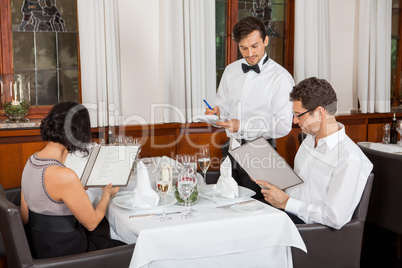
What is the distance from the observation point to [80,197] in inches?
76.5

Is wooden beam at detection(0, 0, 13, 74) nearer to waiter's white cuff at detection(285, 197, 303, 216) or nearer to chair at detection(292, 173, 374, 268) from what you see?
waiter's white cuff at detection(285, 197, 303, 216)

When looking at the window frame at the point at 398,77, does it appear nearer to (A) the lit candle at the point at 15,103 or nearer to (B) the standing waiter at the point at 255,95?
(B) the standing waiter at the point at 255,95

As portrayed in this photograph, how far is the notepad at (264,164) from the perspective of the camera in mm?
2203

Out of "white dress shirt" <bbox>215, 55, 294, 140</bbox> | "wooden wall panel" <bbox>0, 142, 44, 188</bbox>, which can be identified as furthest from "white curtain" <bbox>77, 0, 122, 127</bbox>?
"white dress shirt" <bbox>215, 55, 294, 140</bbox>

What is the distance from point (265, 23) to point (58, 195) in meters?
3.62

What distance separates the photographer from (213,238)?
1937 mm

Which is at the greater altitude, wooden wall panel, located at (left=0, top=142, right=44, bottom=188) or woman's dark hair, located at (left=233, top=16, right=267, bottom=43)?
woman's dark hair, located at (left=233, top=16, right=267, bottom=43)

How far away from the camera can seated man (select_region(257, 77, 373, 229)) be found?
2.13m

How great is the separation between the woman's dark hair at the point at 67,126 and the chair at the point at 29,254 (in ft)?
1.15

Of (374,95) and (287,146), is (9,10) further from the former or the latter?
(374,95)

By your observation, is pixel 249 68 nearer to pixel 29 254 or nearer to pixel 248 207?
pixel 248 207

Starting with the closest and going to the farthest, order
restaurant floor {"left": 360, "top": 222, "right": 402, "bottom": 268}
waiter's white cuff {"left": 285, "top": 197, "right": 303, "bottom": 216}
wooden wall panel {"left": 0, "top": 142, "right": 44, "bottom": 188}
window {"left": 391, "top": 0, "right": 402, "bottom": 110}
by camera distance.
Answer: waiter's white cuff {"left": 285, "top": 197, "right": 303, "bottom": 216}
restaurant floor {"left": 360, "top": 222, "right": 402, "bottom": 268}
wooden wall panel {"left": 0, "top": 142, "right": 44, "bottom": 188}
window {"left": 391, "top": 0, "right": 402, "bottom": 110}

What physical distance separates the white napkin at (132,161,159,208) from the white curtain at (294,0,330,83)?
304 centimetres

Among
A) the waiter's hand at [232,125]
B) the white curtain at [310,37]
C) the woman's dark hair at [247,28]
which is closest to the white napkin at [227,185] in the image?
the waiter's hand at [232,125]
